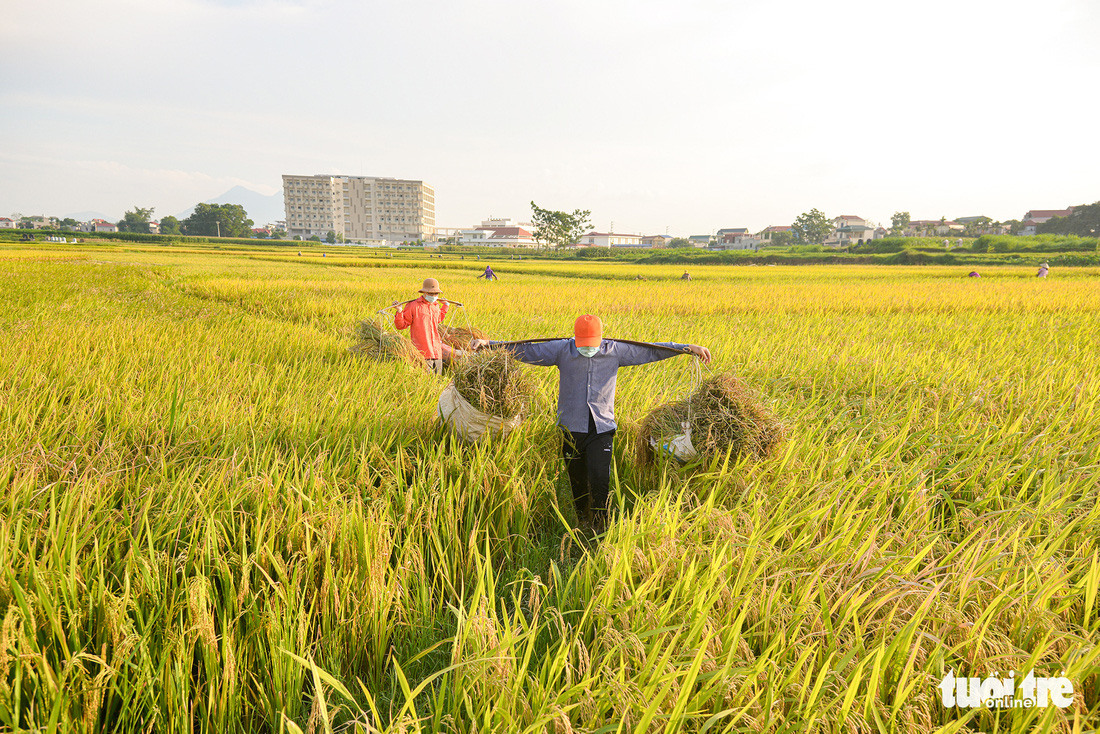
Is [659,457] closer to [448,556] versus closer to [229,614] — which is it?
[448,556]

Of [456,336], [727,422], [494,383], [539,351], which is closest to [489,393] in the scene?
[494,383]

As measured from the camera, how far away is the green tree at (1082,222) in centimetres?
5375

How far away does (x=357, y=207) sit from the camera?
114 metres

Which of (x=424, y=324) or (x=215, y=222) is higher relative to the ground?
(x=215, y=222)

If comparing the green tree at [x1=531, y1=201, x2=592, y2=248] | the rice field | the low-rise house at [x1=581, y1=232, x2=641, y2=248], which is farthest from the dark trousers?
the low-rise house at [x1=581, y1=232, x2=641, y2=248]

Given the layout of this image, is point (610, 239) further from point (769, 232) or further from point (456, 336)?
point (456, 336)

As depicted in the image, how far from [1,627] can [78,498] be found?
878 mm

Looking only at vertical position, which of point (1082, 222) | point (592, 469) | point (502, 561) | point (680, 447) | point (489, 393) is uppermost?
Result: point (1082, 222)

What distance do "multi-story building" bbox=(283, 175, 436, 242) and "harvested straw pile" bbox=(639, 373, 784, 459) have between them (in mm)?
118514

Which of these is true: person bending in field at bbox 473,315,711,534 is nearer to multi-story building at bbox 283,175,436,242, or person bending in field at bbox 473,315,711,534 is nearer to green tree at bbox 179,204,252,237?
green tree at bbox 179,204,252,237

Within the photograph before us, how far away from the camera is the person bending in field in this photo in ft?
8.18

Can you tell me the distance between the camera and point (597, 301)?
33.1ft

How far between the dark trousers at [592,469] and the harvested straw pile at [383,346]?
2633 mm

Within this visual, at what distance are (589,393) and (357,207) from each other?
127m
